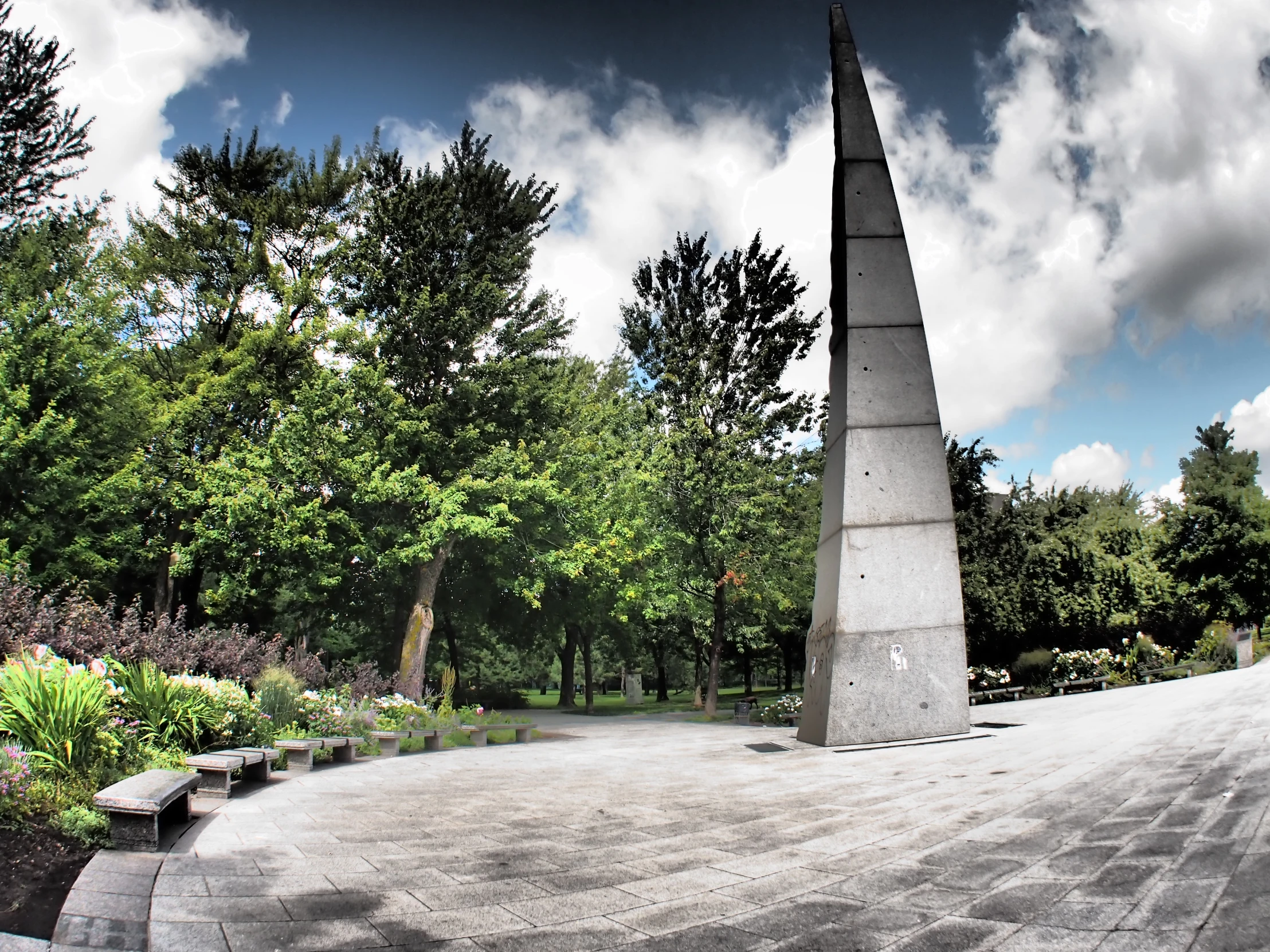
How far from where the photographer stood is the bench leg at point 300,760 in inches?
332

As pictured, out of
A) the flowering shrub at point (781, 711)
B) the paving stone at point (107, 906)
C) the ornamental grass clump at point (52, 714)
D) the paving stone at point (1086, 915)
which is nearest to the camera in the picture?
the paving stone at point (1086, 915)

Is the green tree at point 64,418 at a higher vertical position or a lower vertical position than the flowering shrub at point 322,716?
higher

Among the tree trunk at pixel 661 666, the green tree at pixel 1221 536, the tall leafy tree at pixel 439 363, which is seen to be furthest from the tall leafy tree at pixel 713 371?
the green tree at pixel 1221 536

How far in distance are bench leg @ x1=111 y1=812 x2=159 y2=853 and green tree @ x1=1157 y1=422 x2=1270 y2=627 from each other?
40.5 m

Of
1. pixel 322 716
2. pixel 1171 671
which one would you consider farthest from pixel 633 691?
pixel 322 716

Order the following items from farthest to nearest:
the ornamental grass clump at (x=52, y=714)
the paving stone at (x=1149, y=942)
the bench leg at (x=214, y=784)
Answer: the bench leg at (x=214, y=784)
the ornamental grass clump at (x=52, y=714)
the paving stone at (x=1149, y=942)

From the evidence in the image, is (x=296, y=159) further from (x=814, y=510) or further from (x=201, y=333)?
(x=814, y=510)

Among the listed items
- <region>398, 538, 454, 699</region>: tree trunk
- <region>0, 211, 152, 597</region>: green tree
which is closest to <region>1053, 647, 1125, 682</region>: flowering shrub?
<region>398, 538, 454, 699</region>: tree trunk

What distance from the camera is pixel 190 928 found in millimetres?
2961

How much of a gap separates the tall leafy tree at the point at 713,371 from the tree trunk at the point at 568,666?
546 inches

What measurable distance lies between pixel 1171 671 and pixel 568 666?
2478 cm

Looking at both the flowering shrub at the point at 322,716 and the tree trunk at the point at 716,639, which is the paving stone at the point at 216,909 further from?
the tree trunk at the point at 716,639

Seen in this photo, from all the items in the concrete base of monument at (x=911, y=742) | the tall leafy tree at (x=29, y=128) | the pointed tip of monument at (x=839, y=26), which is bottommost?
the concrete base of monument at (x=911, y=742)

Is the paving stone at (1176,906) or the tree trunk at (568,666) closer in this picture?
the paving stone at (1176,906)
